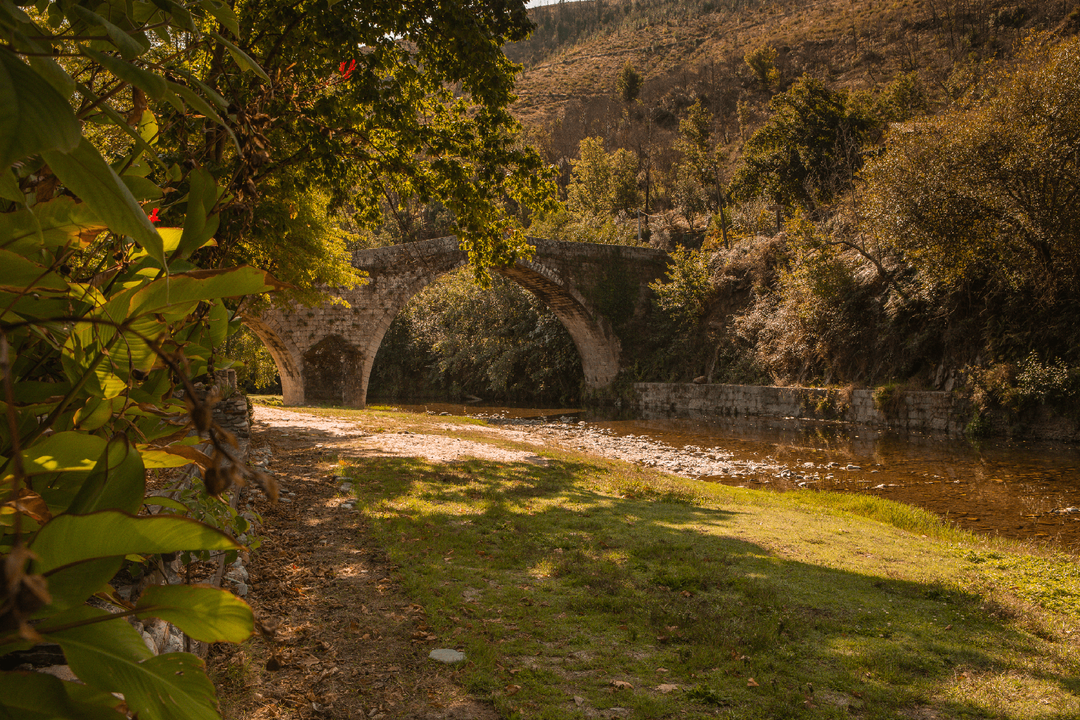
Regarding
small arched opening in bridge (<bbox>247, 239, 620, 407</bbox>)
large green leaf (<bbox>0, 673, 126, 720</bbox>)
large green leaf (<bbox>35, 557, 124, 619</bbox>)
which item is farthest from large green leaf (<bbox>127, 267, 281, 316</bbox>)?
small arched opening in bridge (<bbox>247, 239, 620, 407</bbox>)

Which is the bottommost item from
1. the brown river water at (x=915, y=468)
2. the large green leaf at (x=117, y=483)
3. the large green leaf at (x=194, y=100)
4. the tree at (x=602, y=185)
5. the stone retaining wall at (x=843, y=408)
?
the brown river water at (x=915, y=468)

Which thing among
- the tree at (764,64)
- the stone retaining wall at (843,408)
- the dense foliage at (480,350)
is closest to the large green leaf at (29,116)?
the stone retaining wall at (843,408)

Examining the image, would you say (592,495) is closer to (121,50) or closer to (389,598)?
(389,598)

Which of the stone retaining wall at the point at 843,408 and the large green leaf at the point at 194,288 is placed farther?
the stone retaining wall at the point at 843,408

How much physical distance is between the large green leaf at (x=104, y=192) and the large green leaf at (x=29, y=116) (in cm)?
8

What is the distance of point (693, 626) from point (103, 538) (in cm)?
273

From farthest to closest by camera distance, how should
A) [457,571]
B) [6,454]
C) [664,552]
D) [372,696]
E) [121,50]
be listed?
[664,552], [457,571], [372,696], [6,454], [121,50]

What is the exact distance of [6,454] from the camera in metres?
0.84

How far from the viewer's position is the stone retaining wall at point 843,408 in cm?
1127

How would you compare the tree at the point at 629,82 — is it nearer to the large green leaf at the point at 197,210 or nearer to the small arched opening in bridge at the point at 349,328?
the small arched opening in bridge at the point at 349,328

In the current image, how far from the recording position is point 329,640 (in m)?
2.57

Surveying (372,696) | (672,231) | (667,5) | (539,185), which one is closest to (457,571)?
(372,696)

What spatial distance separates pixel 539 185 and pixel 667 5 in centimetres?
8703

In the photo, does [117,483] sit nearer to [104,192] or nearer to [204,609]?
[204,609]
